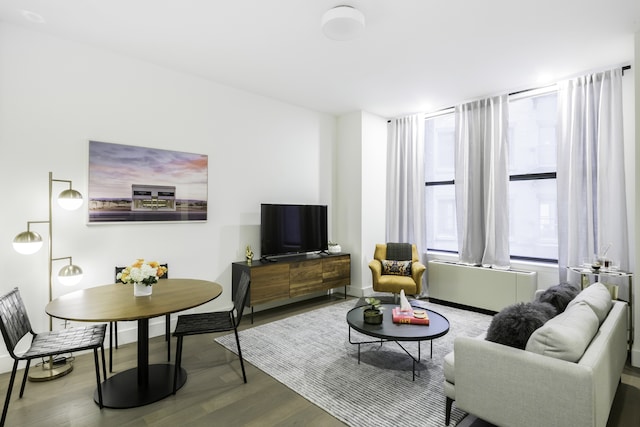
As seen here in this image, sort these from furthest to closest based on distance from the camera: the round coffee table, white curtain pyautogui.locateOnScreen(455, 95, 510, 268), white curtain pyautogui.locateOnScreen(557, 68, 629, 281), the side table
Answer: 1. white curtain pyautogui.locateOnScreen(455, 95, 510, 268)
2. white curtain pyautogui.locateOnScreen(557, 68, 629, 281)
3. the side table
4. the round coffee table

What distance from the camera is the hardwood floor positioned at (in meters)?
2.16

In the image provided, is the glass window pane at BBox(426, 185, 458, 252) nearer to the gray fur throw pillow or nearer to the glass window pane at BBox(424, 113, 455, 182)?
the glass window pane at BBox(424, 113, 455, 182)

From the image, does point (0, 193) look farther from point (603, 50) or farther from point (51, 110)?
point (603, 50)

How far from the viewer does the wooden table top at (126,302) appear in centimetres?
208

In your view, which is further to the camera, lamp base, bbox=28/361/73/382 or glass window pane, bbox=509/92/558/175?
glass window pane, bbox=509/92/558/175

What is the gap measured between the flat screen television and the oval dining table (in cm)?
164

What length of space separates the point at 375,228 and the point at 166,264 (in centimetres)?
324

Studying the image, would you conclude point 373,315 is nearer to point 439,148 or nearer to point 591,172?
point 591,172

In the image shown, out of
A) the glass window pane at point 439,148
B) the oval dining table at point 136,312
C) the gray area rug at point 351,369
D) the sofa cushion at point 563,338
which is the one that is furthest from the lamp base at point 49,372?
the glass window pane at point 439,148

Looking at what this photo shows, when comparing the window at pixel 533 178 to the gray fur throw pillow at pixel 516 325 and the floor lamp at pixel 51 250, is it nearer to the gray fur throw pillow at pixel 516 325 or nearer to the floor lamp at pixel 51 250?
the gray fur throw pillow at pixel 516 325

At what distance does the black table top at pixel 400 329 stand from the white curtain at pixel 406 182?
2.50 m

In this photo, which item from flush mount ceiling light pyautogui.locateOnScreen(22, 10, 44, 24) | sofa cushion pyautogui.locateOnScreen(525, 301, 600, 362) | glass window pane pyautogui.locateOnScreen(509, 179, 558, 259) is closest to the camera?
sofa cushion pyautogui.locateOnScreen(525, 301, 600, 362)

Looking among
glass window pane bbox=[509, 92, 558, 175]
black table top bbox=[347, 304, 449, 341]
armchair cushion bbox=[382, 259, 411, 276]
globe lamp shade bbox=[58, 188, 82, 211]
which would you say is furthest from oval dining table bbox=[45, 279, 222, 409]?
glass window pane bbox=[509, 92, 558, 175]

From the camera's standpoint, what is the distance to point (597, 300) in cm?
234
